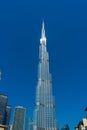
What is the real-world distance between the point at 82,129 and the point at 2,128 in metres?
16.1

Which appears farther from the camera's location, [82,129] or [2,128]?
[82,129]

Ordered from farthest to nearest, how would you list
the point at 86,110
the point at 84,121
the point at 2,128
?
the point at 86,110, the point at 84,121, the point at 2,128

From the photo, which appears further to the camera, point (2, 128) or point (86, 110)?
point (86, 110)

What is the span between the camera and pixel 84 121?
40500 millimetres

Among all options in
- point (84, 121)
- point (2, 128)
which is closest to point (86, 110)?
point (84, 121)

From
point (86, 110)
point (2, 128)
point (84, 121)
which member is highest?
point (86, 110)

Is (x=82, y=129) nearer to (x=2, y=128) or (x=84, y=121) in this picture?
(x=84, y=121)

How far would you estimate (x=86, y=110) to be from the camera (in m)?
44.2

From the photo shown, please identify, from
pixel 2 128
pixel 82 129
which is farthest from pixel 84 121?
pixel 2 128

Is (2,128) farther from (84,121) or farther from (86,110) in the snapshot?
(86,110)

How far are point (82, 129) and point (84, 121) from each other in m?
2.07

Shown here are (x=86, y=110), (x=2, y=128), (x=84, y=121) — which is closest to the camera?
A: (x=2, y=128)

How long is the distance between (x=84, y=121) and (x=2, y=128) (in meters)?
15.4

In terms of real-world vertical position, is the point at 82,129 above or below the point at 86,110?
below
